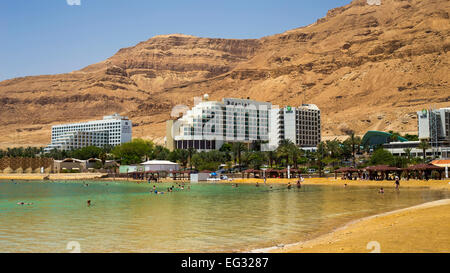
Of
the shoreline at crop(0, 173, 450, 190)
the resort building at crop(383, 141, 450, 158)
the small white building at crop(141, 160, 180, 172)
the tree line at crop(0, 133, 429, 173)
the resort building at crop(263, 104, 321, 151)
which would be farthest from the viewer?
the resort building at crop(263, 104, 321, 151)

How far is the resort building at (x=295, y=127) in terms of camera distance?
176 m

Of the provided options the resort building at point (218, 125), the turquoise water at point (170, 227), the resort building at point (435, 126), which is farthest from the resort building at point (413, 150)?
the turquoise water at point (170, 227)

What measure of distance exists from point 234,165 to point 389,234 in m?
116

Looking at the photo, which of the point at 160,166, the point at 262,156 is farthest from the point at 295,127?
the point at 160,166

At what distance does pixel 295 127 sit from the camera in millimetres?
175875

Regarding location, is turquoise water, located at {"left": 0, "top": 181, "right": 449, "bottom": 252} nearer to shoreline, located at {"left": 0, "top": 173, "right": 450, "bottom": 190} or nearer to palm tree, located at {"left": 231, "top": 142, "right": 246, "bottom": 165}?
shoreline, located at {"left": 0, "top": 173, "right": 450, "bottom": 190}

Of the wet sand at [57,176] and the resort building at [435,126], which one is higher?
the resort building at [435,126]

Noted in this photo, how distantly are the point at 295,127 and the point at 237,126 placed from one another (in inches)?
886

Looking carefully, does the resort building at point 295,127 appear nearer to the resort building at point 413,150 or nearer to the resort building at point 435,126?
the resort building at point 413,150

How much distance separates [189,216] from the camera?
120 feet

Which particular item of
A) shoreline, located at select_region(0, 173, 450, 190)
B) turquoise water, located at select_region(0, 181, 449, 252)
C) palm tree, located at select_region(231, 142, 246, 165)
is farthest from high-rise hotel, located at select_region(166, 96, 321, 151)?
turquoise water, located at select_region(0, 181, 449, 252)

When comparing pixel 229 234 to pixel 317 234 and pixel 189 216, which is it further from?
pixel 189 216

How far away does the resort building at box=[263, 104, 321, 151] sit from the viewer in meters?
176
